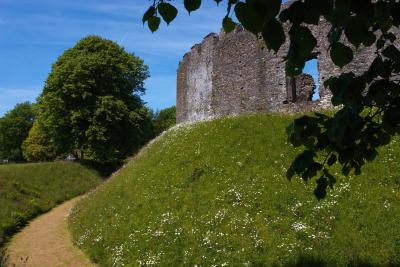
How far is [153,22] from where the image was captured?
4.06 m

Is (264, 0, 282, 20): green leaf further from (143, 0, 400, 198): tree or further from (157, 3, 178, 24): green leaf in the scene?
(157, 3, 178, 24): green leaf

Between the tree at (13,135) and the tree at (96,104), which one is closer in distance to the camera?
the tree at (96,104)

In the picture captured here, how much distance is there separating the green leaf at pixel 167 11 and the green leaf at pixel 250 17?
29.7 inches

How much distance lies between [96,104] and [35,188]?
40.2 feet

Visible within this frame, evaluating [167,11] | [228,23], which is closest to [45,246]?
[228,23]

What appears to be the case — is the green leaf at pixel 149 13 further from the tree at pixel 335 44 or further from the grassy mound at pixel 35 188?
the grassy mound at pixel 35 188

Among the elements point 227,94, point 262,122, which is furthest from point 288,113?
point 227,94

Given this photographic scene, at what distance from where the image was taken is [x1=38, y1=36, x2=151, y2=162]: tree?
43500 mm

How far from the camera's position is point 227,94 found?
2636 cm

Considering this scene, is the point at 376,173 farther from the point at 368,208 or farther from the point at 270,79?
the point at 270,79

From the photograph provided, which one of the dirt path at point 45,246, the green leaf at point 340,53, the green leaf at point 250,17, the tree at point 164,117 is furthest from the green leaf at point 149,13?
the tree at point 164,117

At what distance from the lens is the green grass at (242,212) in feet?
43.9

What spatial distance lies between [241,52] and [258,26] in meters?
22.8

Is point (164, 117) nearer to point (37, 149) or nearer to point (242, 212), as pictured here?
point (37, 149)
